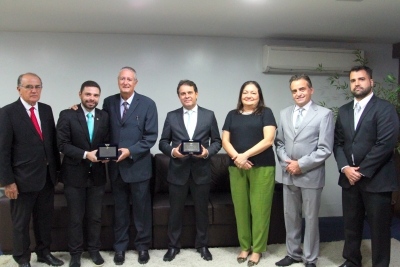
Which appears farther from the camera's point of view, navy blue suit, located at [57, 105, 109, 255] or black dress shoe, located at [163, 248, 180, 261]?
black dress shoe, located at [163, 248, 180, 261]

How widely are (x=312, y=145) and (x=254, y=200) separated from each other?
0.65 m

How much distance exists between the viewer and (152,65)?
3.90m

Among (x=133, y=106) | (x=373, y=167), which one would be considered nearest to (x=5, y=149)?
(x=133, y=106)

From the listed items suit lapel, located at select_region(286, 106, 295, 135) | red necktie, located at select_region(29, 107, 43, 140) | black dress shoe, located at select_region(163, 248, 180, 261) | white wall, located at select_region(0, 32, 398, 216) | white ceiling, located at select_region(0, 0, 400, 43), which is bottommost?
black dress shoe, located at select_region(163, 248, 180, 261)

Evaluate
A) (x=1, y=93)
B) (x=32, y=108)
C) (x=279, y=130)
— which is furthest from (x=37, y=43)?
(x=279, y=130)

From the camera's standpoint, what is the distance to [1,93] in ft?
12.3

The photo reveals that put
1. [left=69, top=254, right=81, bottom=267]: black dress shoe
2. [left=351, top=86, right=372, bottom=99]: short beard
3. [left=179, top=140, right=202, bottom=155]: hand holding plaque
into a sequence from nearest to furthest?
[left=351, top=86, right=372, bottom=99]: short beard, [left=179, top=140, right=202, bottom=155]: hand holding plaque, [left=69, top=254, right=81, bottom=267]: black dress shoe

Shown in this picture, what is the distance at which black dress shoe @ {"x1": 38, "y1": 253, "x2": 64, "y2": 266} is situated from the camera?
106 inches

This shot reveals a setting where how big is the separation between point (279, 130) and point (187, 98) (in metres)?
0.84

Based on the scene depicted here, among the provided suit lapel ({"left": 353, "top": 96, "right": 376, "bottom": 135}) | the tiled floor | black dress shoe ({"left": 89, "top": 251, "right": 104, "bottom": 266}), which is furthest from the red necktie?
the tiled floor

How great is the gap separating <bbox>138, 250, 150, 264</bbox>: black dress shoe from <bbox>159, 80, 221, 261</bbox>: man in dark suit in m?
0.16

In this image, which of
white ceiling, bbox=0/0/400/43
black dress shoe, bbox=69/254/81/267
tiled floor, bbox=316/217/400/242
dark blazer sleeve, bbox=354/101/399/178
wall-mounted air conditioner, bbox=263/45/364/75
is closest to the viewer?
dark blazer sleeve, bbox=354/101/399/178

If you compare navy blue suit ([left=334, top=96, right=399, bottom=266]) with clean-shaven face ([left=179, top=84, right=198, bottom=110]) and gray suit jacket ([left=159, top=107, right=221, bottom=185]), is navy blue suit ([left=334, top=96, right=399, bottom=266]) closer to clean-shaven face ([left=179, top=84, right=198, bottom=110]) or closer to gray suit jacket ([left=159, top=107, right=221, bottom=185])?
gray suit jacket ([left=159, top=107, right=221, bottom=185])

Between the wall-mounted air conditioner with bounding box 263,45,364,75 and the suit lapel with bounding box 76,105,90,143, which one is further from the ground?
the wall-mounted air conditioner with bounding box 263,45,364,75
